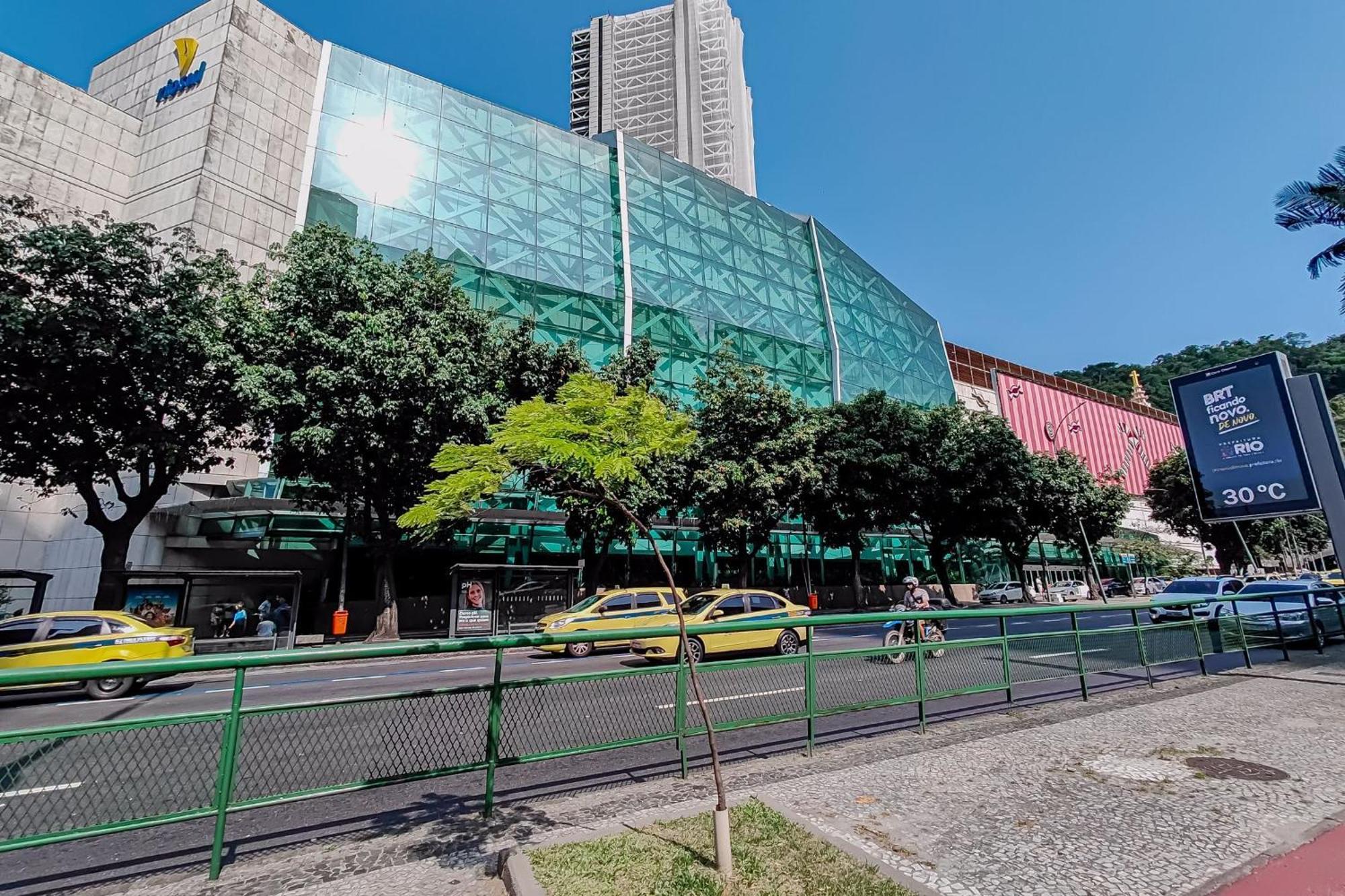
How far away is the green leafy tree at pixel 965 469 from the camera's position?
2916 cm

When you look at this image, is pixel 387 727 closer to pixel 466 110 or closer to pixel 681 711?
pixel 681 711

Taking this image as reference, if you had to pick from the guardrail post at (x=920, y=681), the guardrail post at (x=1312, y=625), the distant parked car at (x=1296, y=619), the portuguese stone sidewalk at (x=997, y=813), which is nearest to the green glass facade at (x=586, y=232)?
the distant parked car at (x=1296, y=619)

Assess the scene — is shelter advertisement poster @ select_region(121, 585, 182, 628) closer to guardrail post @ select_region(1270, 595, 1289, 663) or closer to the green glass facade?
the green glass facade

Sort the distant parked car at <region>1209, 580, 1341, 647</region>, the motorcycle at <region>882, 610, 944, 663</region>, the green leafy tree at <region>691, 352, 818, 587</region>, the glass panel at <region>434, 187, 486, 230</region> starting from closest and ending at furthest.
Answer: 1. the motorcycle at <region>882, 610, 944, 663</region>
2. the distant parked car at <region>1209, 580, 1341, 647</region>
3. the green leafy tree at <region>691, 352, 818, 587</region>
4. the glass panel at <region>434, 187, 486, 230</region>

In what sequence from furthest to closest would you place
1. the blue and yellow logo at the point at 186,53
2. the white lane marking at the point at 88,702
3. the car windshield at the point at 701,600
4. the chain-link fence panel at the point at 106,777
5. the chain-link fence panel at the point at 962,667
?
the blue and yellow logo at the point at 186,53 < the car windshield at the point at 701,600 < the white lane marking at the point at 88,702 < the chain-link fence panel at the point at 962,667 < the chain-link fence panel at the point at 106,777

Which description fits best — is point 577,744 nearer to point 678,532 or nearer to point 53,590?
point 678,532

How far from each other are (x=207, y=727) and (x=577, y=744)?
259cm

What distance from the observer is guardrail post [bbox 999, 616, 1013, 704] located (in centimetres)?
810

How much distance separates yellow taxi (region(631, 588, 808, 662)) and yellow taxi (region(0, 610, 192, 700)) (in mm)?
9052

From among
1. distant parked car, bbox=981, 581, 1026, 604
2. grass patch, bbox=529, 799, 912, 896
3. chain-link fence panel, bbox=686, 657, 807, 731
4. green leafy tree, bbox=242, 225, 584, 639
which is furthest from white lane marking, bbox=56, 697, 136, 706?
distant parked car, bbox=981, 581, 1026, 604

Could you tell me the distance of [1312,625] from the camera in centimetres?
1263

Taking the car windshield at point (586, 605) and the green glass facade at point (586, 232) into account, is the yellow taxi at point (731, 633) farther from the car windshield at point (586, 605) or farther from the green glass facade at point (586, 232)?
the green glass facade at point (586, 232)

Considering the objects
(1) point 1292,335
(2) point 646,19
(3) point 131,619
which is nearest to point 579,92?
(2) point 646,19

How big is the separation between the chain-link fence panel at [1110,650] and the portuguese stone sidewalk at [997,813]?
1586mm
